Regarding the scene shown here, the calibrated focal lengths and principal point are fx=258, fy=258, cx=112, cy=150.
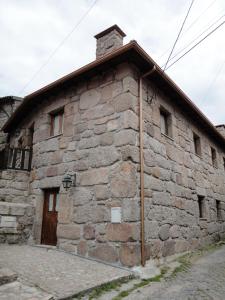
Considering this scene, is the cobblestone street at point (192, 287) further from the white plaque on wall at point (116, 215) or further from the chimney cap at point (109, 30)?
the chimney cap at point (109, 30)

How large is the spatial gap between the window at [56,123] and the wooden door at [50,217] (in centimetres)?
153

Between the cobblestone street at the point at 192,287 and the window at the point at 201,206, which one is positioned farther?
the window at the point at 201,206

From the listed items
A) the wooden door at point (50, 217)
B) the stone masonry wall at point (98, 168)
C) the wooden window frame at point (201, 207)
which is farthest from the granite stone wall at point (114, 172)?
the wooden window frame at point (201, 207)

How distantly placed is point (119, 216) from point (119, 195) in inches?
14.7

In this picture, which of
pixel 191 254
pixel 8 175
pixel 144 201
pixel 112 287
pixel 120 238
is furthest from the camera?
pixel 8 175

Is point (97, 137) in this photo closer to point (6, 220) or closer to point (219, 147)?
point (6, 220)

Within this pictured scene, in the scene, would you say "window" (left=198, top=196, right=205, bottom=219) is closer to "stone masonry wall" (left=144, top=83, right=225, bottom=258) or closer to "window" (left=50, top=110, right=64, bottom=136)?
"stone masonry wall" (left=144, top=83, right=225, bottom=258)

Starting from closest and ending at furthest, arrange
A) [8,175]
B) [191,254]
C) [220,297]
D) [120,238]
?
[220,297] → [120,238] → [191,254] → [8,175]

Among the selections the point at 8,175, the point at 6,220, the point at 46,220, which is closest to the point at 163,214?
the point at 46,220

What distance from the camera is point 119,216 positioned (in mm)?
4613

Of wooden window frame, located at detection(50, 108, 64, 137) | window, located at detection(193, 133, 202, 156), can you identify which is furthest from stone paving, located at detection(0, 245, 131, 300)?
window, located at detection(193, 133, 202, 156)

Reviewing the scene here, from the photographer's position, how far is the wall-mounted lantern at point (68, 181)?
5.46 meters

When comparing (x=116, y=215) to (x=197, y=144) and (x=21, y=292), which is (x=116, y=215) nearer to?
(x=21, y=292)

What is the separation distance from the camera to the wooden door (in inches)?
231
